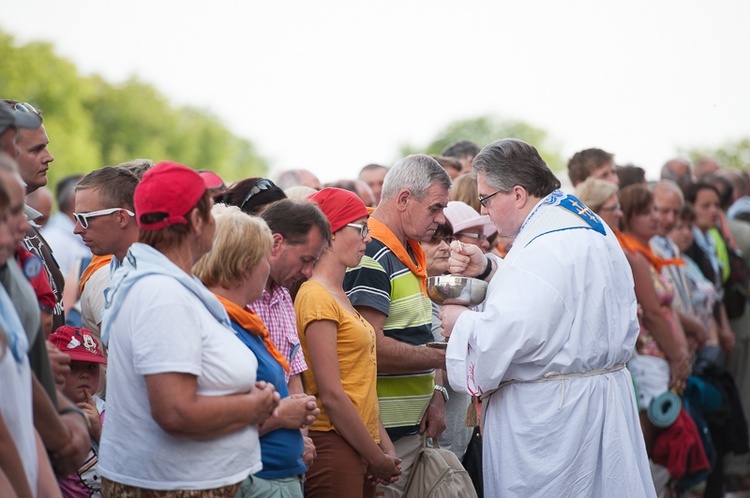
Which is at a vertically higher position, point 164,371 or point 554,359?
point 164,371

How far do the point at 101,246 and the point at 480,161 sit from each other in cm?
194

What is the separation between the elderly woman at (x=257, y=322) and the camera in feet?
11.7

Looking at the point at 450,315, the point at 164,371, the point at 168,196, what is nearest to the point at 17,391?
the point at 164,371

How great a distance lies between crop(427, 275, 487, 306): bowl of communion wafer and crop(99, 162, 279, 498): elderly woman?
169 centimetres

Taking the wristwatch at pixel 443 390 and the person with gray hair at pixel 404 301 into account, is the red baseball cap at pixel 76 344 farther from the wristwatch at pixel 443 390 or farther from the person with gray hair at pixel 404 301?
the wristwatch at pixel 443 390

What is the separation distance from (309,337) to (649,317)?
3828mm

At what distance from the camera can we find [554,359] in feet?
14.7

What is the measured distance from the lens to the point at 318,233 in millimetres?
4148

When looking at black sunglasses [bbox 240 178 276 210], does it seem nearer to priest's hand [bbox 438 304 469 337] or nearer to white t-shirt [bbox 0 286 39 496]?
priest's hand [bbox 438 304 469 337]

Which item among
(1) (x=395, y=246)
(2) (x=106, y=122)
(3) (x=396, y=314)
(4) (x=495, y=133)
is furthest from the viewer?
(2) (x=106, y=122)

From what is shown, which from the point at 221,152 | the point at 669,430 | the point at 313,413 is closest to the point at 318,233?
the point at 313,413

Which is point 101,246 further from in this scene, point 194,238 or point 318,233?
point 194,238

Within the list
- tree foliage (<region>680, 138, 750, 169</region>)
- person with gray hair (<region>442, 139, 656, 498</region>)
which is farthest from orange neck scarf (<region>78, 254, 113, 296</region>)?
tree foliage (<region>680, 138, 750, 169</region>)

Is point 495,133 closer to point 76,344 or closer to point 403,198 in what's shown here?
point 403,198
